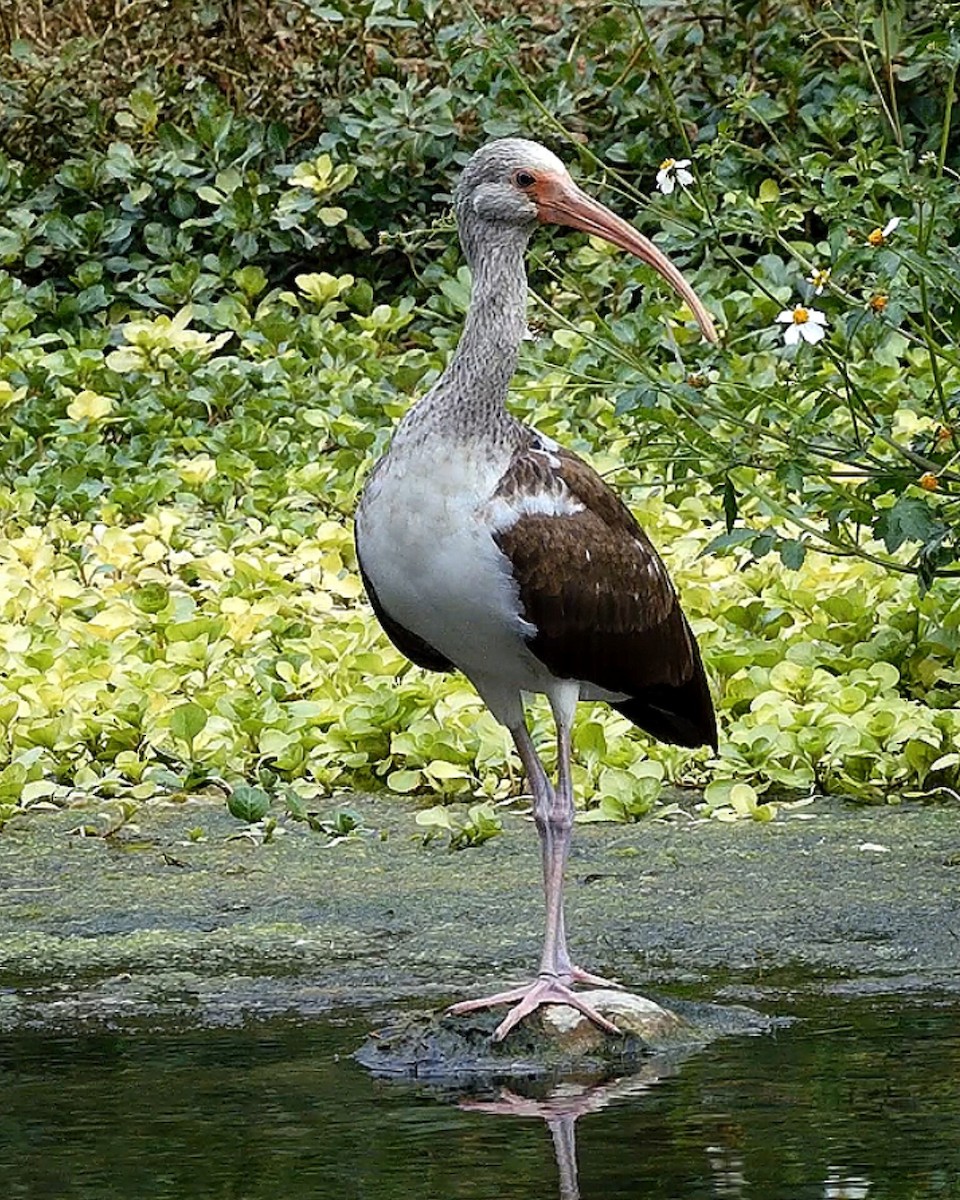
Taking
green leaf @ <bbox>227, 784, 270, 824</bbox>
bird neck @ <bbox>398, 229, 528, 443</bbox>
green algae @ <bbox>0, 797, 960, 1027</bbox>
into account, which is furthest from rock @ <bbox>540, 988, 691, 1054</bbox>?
green leaf @ <bbox>227, 784, 270, 824</bbox>

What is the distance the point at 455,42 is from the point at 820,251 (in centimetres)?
219

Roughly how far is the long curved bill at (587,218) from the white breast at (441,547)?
0.55 m

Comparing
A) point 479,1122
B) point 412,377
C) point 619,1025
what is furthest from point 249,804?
point 412,377

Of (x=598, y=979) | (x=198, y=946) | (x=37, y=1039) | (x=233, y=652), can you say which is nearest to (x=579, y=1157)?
(x=598, y=979)

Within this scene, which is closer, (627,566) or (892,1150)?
(892,1150)

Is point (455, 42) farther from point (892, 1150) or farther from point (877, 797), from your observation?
point (892, 1150)

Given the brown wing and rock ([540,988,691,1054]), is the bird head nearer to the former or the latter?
the brown wing

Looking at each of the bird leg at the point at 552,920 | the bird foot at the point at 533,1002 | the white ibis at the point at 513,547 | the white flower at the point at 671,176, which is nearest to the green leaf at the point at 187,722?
the white ibis at the point at 513,547

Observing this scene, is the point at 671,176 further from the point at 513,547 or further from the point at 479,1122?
the point at 479,1122

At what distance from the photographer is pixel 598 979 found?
16.3ft

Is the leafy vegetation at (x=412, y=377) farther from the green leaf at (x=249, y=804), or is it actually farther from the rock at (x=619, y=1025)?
the rock at (x=619, y=1025)

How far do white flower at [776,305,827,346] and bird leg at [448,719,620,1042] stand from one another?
1.04m

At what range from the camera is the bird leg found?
4.74m

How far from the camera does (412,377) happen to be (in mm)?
10859
